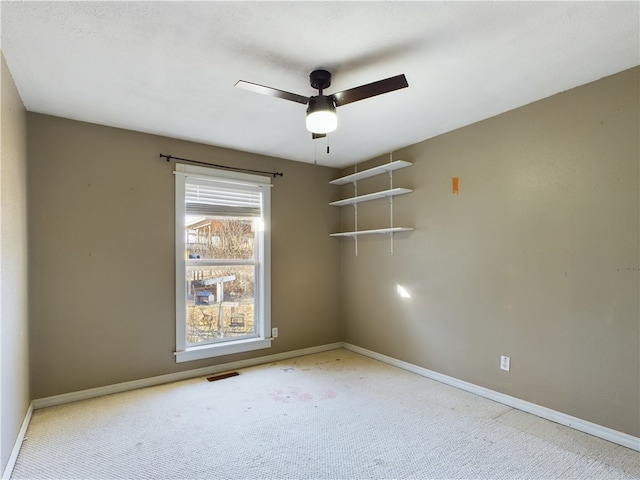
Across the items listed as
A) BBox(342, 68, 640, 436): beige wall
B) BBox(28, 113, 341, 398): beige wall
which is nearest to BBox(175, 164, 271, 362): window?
BBox(28, 113, 341, 398): beige wall

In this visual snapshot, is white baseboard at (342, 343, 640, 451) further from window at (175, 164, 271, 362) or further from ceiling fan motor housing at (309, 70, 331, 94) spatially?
ceiling fan motor housing at (309, 70, 331, 94)

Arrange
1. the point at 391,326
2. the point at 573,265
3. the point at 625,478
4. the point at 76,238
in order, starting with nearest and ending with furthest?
the point at 625,478 < the point at 573,265 < the point at 76,238 < the point at 391,326

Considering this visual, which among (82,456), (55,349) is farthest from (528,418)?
(55,349)

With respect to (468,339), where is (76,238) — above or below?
above

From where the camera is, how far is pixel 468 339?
10.7 ft

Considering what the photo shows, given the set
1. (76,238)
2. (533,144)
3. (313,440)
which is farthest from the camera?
(76,238)

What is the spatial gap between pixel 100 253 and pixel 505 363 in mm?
3613

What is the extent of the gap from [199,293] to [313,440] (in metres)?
1.99

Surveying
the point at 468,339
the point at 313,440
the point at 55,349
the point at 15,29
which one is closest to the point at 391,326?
the point at 468,339

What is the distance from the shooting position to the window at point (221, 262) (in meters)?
3.63

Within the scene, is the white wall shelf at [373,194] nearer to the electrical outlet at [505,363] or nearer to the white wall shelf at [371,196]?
the white wall shelf at [371,196]

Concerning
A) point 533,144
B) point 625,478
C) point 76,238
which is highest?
point 533,144

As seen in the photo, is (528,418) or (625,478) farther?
(528,418)

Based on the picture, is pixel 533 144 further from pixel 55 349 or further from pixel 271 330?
pixel 55 349
